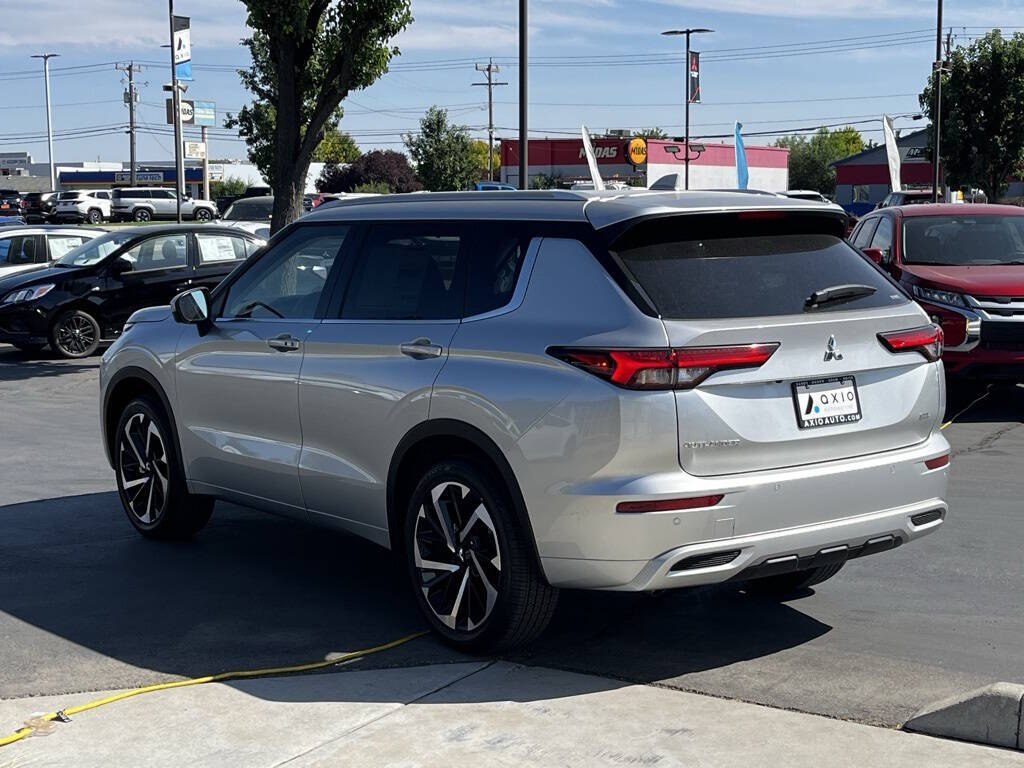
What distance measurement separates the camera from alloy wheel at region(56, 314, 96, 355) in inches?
679

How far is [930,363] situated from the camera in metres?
5.38

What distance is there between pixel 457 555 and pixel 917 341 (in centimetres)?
201

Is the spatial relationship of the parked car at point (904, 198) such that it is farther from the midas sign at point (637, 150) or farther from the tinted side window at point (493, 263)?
the midas sign at point (637, 150)

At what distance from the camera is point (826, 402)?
496 cm

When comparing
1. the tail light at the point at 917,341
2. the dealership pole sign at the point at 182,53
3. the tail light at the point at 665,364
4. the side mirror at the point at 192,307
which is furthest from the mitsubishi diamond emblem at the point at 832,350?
the dealership pole sign at the point at 182,53

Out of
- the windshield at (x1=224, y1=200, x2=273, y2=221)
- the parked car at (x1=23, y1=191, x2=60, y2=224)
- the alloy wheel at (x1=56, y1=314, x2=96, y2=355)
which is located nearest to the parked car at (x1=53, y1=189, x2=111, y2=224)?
the parked car at (x1=23, y1=191, x2=60, y2=224)

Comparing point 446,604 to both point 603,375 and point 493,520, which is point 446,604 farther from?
point 603,375

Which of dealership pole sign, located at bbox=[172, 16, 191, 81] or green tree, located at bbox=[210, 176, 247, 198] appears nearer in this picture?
dealership pole sign, located at bbox=[172, 16, 191, 81]

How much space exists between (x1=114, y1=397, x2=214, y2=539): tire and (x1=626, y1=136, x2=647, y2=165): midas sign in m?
66.8

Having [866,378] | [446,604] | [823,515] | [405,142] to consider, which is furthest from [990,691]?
[405,142]

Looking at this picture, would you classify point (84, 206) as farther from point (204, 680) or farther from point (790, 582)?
point (204, 680)

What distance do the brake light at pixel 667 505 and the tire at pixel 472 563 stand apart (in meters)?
0.49

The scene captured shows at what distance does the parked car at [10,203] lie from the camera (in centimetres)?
6744

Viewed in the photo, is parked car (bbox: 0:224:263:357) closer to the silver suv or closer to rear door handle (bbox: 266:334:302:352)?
rear door handle (bbox: 266:334:302:352)
